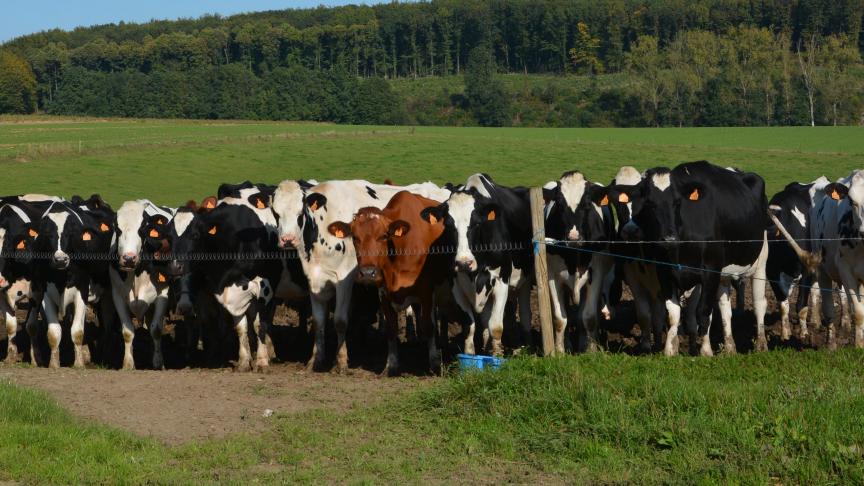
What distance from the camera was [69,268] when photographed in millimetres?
15672

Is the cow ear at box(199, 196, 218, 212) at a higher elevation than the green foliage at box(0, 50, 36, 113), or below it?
below

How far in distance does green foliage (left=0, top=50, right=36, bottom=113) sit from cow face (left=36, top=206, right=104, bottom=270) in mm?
121027

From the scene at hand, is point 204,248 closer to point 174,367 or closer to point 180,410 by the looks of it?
point 174,367

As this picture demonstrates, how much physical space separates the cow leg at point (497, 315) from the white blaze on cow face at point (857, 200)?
4574 millimetres

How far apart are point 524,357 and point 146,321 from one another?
30.2ft

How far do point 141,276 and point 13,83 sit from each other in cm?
12230

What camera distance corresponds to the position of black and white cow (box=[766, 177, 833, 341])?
16922mm

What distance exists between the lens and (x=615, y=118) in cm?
10881

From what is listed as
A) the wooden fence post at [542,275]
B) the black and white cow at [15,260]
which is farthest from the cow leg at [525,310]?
the black and white cow at [15,260]

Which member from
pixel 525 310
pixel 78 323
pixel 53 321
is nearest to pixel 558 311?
pixel 525 310

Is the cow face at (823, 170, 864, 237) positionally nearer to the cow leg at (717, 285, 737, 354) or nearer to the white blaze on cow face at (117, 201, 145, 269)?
the cow leg at (717, 285, 737, 354)

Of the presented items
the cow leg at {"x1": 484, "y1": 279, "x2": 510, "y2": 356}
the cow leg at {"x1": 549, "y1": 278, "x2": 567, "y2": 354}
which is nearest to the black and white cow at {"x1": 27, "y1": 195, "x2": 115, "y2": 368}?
the cow leg at {"x1": 484, "y1": 279, "x2": 510, "y2": 356}

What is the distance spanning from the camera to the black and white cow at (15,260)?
1559 cm

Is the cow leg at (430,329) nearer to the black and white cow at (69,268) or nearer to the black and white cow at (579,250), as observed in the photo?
the black and white cow at (579,250)
